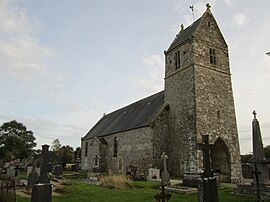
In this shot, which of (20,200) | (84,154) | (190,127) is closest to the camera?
(20,200)

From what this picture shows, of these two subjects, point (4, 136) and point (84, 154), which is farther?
point (4, 136)

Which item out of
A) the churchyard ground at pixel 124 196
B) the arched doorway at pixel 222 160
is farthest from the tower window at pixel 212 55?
the churchyard ground at pixel 124 196

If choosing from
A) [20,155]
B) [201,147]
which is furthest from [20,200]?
[20,155]

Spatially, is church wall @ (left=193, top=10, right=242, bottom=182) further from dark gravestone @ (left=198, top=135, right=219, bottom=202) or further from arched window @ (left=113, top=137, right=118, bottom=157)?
dark gravestone @ (left=198, top=135, right=219, bottom=202)

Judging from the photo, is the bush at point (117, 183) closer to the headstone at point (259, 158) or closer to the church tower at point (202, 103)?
the church tower at point (202, 103)

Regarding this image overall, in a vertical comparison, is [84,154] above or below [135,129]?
below

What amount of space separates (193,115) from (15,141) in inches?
1342

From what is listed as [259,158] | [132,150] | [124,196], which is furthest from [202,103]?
[124,196]

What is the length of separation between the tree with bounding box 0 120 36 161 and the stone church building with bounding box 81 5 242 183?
25367 millimetres

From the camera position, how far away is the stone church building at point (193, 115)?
19.9 meters

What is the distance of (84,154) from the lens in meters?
37.9

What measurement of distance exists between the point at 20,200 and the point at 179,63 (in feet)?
58.5

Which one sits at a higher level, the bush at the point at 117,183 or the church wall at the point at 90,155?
the church wall at the point at 90,155

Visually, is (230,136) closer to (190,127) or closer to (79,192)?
(190,127)
